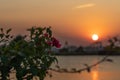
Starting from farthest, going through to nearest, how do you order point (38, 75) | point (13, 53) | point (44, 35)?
point (44, 35) < point (38, 75) < point (13, 53)

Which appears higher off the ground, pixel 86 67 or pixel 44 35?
pixel 44 35

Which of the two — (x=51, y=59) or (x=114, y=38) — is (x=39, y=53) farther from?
(x=114, y=38)

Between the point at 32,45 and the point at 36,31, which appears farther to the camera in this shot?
the point at 36,31

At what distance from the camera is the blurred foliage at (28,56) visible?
4.11 m

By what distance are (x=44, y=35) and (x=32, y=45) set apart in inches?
12.3

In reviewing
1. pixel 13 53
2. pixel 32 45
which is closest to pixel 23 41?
pixel 32 45

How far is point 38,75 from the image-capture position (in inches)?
169

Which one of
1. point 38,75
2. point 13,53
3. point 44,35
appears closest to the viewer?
point 13,53

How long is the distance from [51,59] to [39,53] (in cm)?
13

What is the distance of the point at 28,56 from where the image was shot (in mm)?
4168

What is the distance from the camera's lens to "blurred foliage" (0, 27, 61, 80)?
411 centimetres

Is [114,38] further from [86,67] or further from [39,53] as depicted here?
[39,53]

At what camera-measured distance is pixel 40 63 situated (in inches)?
170

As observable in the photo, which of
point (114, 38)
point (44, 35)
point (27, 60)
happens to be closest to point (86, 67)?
point (114, 38)
